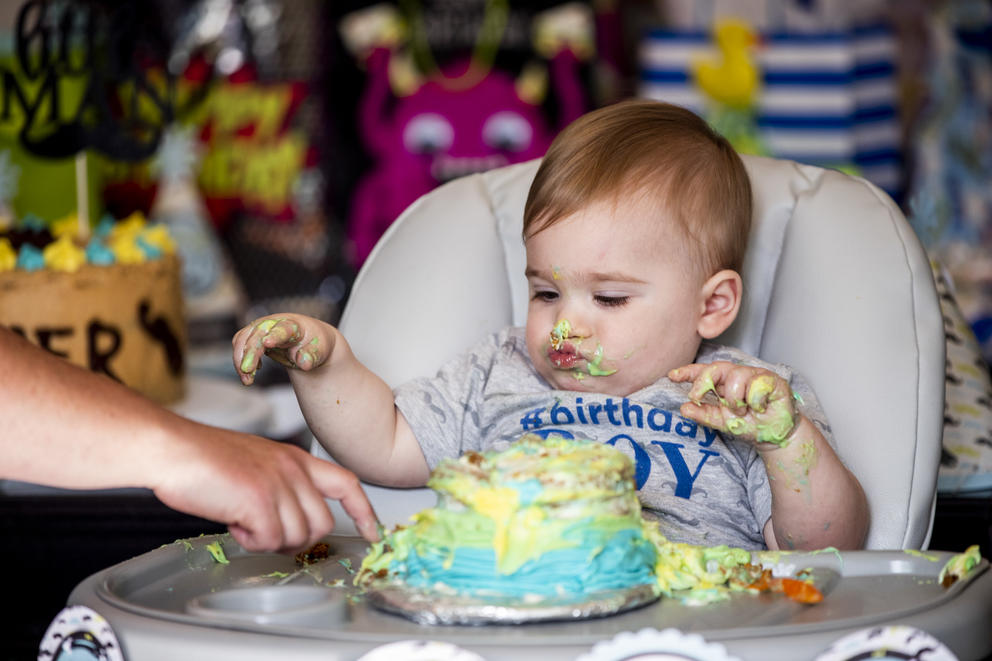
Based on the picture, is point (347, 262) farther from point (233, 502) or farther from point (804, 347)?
point (233, 502)

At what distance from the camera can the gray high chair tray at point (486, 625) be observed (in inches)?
32.6

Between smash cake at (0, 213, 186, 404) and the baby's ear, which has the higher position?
the baby's ear

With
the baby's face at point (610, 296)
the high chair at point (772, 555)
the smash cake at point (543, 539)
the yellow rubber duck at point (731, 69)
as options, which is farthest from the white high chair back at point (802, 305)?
the yellow rubber duck at point (731, 69)

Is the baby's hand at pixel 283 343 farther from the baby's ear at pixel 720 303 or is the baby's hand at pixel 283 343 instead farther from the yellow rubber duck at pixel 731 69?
the yellow rubber duck at pixel 731 69

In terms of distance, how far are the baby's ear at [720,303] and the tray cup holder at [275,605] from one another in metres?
0.57

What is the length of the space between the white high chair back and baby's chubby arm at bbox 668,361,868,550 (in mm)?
68

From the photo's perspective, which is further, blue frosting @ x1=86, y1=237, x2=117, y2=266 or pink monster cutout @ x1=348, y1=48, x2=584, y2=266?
pink monster cutout @ x1=348, y1=48, x2=584, y2=266

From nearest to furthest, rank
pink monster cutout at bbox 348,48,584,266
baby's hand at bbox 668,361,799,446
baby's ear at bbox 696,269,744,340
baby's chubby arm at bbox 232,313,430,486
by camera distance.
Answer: baby's hand at bbox 668,361,799,446 → baby's chubby arm at bbox 232,313,430,486 → baby's ear at bbox 696,269,744,340 → pink monster cutout at bbox 348,48,584,266

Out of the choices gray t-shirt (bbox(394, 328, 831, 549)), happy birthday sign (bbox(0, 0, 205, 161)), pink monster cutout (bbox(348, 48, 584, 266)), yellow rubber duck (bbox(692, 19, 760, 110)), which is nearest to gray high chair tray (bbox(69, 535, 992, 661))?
gray t-shirt (bbox(394, 328, 831, 549))

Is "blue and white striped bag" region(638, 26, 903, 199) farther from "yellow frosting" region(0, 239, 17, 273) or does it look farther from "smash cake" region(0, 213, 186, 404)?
"yellow frosting" region(0, 239, 17, 273)

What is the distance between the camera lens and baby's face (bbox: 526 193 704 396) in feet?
4.14

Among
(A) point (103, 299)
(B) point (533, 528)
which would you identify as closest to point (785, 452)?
(B) point (533, 528)

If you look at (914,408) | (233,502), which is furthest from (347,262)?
(233,502)

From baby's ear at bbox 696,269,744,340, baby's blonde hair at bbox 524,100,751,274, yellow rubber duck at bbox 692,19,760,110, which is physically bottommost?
baby's ear at bbox 696,269,744,340
